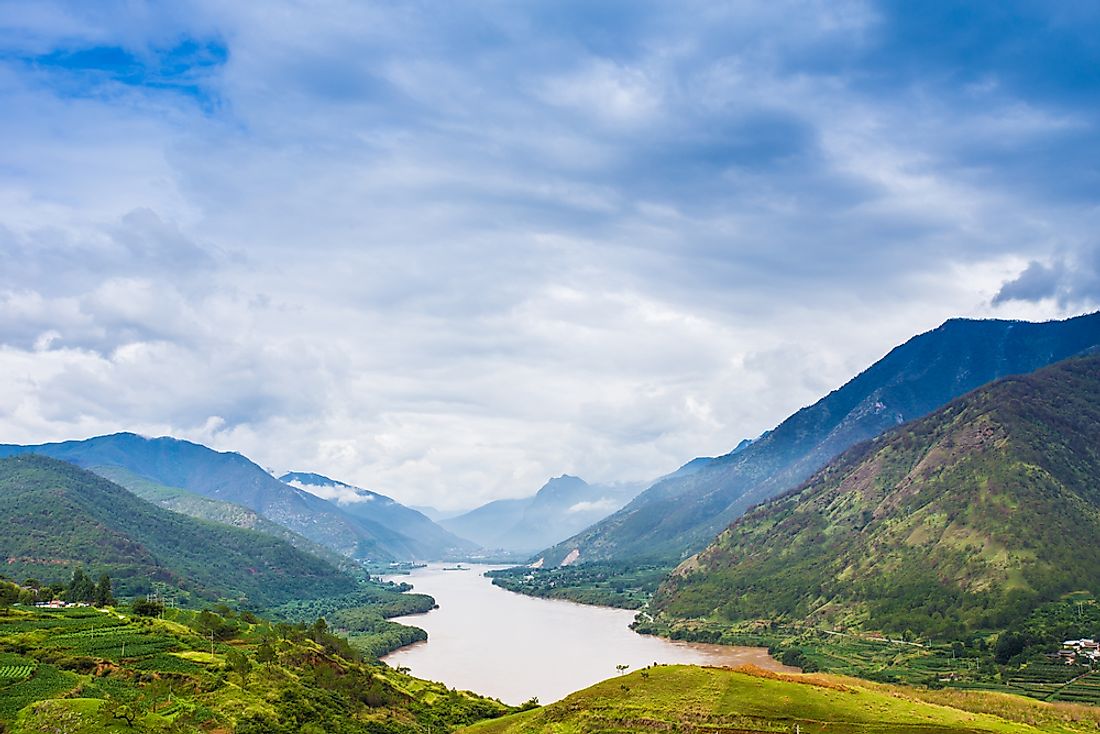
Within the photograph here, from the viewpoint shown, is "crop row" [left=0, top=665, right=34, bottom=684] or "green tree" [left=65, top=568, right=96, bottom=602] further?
"green tree" [left=65, top=568, right=96, bottom=602]

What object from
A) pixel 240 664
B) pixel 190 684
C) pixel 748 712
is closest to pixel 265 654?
pixel 240 664

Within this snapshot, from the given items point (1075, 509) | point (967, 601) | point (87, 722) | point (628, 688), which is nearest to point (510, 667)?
point (628, 688)

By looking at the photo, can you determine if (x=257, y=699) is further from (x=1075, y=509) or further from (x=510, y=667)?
(x=1075, y=509)

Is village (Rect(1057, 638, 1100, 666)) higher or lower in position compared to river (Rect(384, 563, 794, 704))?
higher

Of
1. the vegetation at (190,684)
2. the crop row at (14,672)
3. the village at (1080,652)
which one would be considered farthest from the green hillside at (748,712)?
the village at (1080,652)

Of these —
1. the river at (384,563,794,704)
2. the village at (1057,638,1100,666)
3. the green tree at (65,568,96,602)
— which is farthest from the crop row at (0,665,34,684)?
the village at (1057,638,1100,666)

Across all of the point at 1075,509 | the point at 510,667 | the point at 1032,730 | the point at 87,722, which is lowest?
the point at 510,667

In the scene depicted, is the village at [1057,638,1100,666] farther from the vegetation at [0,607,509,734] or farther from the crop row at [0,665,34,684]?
the crop row at [0,665,34,684]
